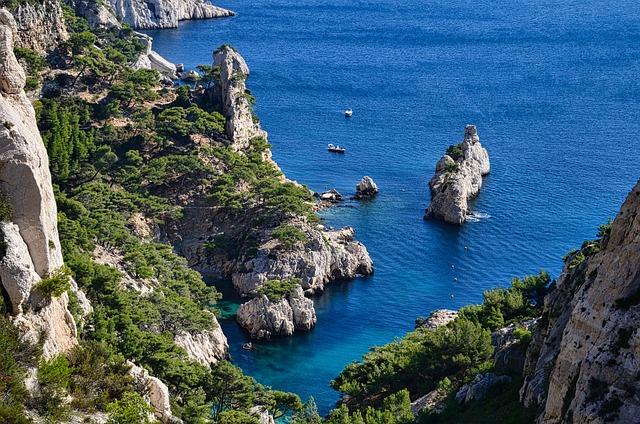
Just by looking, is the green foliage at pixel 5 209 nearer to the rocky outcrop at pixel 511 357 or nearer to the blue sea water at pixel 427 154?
the rocky outcrop at pixel 511 357

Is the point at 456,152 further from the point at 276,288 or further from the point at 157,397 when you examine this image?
the point at 157,397

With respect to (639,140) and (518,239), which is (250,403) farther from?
(639,140)

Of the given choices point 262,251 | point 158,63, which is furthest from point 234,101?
point 158,63

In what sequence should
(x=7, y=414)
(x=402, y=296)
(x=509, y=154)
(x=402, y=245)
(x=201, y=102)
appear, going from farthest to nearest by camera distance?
(x=509, y=154), (x=201, y=102), (x=402, y=245), (x=402, y=296), (x=7, y=414)

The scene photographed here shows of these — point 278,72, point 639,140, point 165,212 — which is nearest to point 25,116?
point 165,212

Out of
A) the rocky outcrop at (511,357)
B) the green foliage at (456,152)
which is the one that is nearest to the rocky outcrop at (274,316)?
the rocky outcrop at (511,357)

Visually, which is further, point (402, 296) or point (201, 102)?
point (201, 102)
